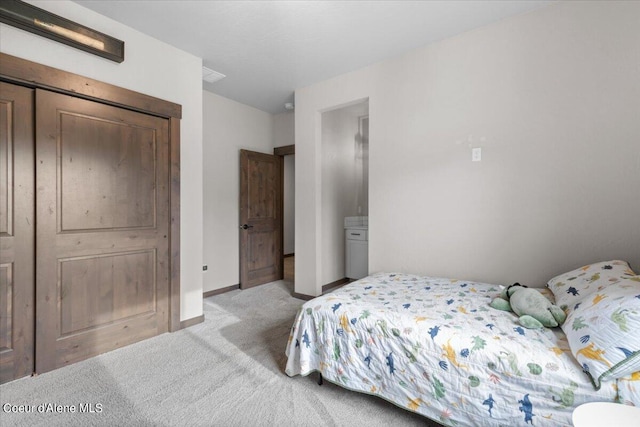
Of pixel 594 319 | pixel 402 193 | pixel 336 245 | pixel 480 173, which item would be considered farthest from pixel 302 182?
pixel 594 319

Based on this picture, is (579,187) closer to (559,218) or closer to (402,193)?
(559,218)

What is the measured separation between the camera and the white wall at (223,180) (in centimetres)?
404

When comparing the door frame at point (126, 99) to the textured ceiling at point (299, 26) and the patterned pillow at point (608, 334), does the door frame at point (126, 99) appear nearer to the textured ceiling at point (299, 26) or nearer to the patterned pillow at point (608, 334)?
the textured ceiling at point (299, 26)

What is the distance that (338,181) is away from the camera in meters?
4.34

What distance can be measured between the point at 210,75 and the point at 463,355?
140 inches

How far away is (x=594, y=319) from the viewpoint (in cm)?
132

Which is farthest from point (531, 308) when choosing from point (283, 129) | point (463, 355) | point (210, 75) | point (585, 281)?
point (283, 129)

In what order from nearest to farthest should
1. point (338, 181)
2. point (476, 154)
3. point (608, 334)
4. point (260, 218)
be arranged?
point (608, 334)
point (476, 154)
point (338, 181)
point (260, 218)

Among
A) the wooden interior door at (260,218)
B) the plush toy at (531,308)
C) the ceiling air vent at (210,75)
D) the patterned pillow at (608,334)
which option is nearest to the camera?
the patterned pillow at (608,334)

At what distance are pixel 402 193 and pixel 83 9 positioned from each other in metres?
3.06

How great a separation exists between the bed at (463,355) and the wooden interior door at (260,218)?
2.56 meters

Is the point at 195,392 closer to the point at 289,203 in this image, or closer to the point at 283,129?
the point at 283,129

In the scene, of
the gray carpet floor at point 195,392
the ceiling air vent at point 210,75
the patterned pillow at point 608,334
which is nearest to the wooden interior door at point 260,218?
the ceiling air vent at point 210,75

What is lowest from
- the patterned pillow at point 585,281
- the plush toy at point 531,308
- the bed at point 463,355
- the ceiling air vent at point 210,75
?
the bed at point 463,355
